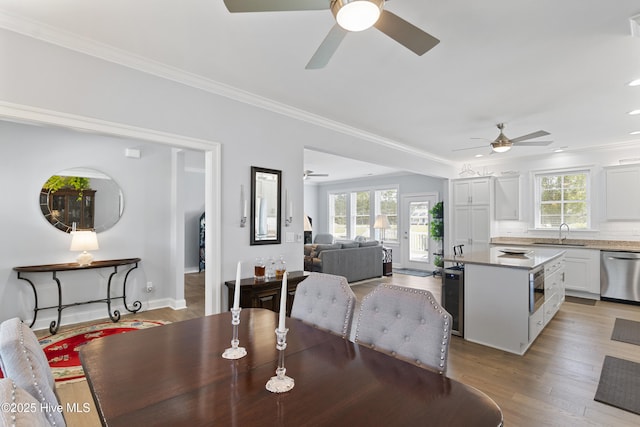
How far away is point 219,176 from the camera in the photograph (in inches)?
123

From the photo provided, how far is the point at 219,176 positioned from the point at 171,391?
7.51 feet

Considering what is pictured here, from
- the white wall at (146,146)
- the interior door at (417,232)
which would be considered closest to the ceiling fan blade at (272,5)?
the white wall at (146,146)

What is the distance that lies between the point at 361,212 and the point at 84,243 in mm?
7558

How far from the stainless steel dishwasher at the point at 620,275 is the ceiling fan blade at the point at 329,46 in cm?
599

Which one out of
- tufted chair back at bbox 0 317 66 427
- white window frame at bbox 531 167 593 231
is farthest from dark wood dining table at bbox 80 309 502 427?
white window frame at bbox 531 167 593 231

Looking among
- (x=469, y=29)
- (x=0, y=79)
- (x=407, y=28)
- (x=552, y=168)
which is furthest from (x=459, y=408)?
(x=552, y=168)

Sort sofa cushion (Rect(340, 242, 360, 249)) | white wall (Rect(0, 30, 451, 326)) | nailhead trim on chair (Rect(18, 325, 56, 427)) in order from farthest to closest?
sofa cushion (Rect(340, 242, 360, 249)), white wall (Rect(0, 30, 451, 326)), nailhead trim on chair (Rect(18, 325, 56, 427))

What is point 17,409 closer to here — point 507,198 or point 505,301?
point 505,301

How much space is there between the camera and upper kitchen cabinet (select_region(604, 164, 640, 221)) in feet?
17.5

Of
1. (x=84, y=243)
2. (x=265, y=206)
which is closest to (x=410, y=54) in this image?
(x=265, y=206)

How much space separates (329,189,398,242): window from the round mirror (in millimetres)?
6815

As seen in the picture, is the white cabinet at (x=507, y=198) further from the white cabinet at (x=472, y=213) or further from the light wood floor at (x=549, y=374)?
the light wood floor at (x=549, y=374)

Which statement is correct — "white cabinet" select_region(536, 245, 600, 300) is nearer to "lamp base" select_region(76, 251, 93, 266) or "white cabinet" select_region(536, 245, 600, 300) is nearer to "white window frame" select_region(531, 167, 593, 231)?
"white window frame" select_region(531, 167, 593, 231)

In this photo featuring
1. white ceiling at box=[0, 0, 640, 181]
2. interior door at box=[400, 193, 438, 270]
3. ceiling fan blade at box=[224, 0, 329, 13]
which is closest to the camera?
ceiling fan blade at box=[224, 0, 329, 13]
